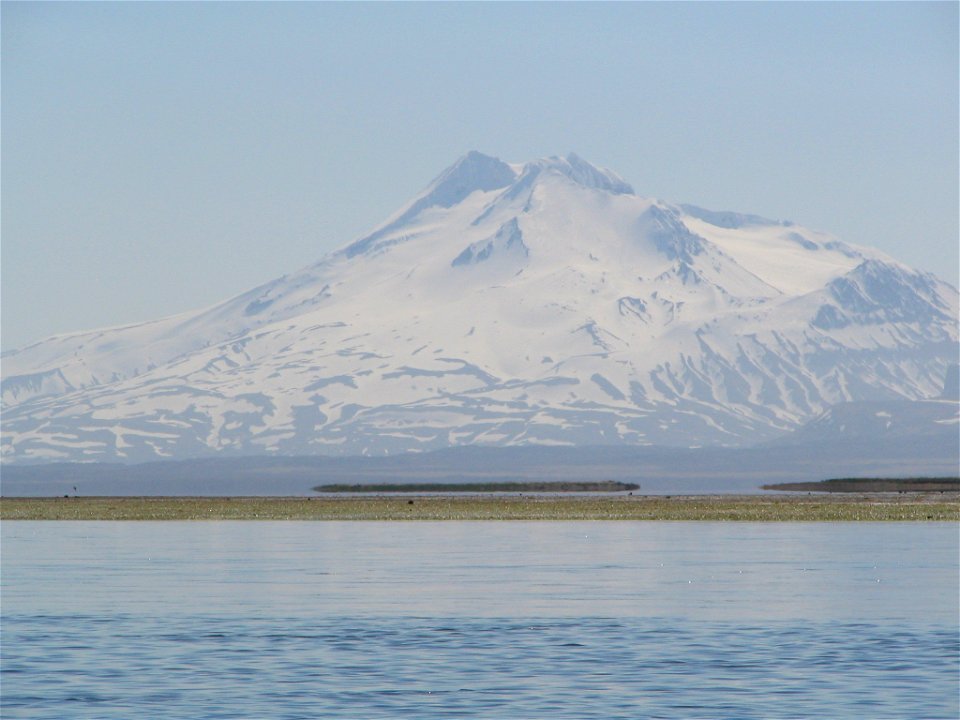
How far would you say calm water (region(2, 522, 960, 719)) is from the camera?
96.0ft

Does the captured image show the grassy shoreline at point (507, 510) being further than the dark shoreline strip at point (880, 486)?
No

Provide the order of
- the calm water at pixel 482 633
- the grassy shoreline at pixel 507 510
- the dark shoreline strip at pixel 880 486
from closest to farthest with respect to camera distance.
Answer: the calm water at pixel 482 633, the grassy shoreline at pixel 507 510, the dark shoreline strip at pixel 880 486

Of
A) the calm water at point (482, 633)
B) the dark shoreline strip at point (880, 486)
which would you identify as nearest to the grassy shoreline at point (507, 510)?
the calm water at point (482, 633)

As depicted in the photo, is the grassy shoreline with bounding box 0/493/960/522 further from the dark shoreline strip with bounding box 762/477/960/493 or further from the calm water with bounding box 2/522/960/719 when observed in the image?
the dark shoreline strip with bounding box 762/477/960/493

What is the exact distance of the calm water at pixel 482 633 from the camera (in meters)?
29.2

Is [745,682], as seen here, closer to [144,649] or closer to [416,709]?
[416,709]

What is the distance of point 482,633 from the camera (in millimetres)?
38031

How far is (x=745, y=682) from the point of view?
3114 cm

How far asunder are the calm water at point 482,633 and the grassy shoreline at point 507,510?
34751 mm

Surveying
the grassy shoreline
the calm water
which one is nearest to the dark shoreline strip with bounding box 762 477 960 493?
the grassy shoreline

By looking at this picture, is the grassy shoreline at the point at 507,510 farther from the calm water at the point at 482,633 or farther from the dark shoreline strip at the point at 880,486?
the dark shoreline strip at the point at 880,486

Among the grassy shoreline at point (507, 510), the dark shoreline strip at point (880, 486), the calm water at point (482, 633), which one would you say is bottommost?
the calm water at point (482, 633)

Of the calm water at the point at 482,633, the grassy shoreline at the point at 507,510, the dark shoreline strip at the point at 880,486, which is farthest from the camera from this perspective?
the dark shoreline strip at the point at 880,486

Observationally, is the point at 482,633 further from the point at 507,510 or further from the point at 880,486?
the point at 880,486
